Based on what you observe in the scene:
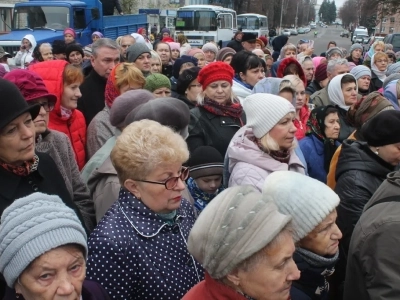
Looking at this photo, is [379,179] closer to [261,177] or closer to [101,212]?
[261,177]

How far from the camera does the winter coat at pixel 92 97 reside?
4.90m

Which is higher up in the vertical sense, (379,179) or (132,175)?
(132,175)

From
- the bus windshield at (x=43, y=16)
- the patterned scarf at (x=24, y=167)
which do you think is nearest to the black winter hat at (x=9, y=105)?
the patterned scarf at (x=24, y=167)

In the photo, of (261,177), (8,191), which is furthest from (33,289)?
(261,177)

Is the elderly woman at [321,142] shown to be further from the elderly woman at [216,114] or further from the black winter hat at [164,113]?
the black winter hat at [164,113]

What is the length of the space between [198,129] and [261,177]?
1.16 meters

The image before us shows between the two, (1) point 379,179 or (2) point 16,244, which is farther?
(1) point 379,179

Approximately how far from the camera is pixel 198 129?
4.11 meters

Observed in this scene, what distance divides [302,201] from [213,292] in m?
0.67

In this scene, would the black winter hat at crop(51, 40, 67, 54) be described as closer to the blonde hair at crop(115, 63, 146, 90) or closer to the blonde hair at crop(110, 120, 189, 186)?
the blonde hair at crop(115, 63, 146, 90)

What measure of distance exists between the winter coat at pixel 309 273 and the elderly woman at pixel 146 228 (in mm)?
470

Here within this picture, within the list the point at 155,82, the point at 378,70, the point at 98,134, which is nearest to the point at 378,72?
the point at 378,70

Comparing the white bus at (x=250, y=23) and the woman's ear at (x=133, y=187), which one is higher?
the woman's ear at (x=133, y=187)

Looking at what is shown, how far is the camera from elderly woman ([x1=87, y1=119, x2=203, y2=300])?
218cm
